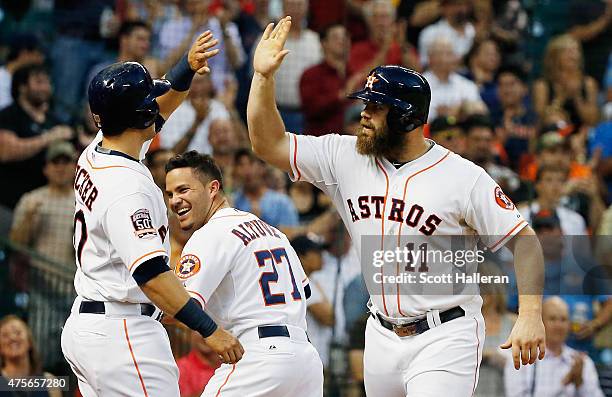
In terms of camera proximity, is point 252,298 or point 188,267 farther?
point 252,298

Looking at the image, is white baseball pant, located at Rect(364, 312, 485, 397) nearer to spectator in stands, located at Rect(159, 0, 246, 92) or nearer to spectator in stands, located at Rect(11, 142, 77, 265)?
spectator in stands, located at Rect(11, 142, 77, 265)

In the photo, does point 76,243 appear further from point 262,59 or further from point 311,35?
point 311,35

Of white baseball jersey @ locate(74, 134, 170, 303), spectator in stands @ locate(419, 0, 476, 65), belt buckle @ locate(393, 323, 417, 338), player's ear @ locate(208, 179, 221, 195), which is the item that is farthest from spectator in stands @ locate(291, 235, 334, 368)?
white baseball jersey @ locate(74, 134, 170, 303)

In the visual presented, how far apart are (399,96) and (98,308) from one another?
165 centimetres

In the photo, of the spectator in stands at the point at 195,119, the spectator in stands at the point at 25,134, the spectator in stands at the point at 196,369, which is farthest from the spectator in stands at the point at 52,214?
the spectator in stands at the point at 196,369

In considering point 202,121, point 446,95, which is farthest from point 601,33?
point 202,121

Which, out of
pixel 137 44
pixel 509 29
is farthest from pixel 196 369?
pixel 509 29

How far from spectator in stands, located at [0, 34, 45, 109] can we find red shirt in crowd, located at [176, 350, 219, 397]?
Answer: 315 centimetres

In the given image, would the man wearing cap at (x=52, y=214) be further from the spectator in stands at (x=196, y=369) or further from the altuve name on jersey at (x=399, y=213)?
the altuve name on jersey at (x=399, y=213)

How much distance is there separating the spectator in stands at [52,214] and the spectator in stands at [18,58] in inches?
38.4

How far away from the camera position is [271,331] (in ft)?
16.5

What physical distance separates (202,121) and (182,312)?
4.75m

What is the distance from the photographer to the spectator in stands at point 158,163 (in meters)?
8.25

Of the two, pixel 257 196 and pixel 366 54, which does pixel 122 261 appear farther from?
pixel 366 54
